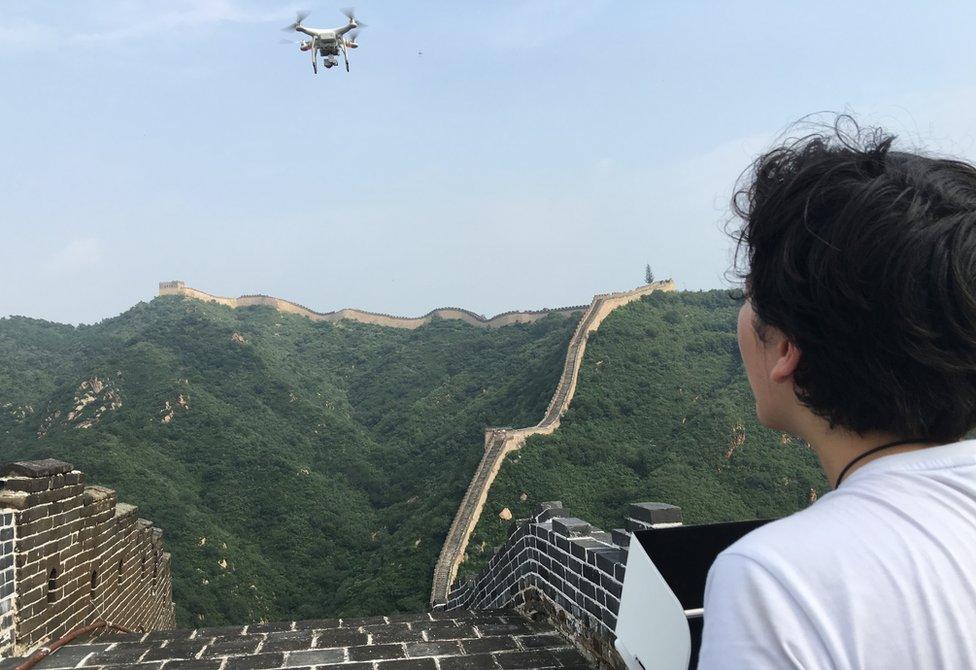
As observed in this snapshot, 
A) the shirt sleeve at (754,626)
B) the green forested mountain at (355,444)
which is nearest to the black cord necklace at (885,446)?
the shirt sleeve at (754,626)

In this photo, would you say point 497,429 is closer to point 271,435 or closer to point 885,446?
point 271,435

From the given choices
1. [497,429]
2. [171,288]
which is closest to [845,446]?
[497,429]

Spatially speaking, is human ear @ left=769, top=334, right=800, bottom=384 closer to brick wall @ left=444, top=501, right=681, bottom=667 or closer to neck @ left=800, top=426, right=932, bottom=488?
neck @ left=800, top=426, right=932, bottom=488

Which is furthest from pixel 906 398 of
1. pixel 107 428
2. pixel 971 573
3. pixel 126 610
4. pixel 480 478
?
pixel 107 428

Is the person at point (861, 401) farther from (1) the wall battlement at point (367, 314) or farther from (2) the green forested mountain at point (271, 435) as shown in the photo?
(1) the wall battlement at point (367, 314)

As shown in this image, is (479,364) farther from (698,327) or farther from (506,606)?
(506,606)

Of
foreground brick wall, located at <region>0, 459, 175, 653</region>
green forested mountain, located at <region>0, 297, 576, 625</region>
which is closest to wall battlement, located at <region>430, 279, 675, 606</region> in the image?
green forested mountain, located at <region>0, 297, 576, 625</region>

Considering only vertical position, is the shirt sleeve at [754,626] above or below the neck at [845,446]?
below
